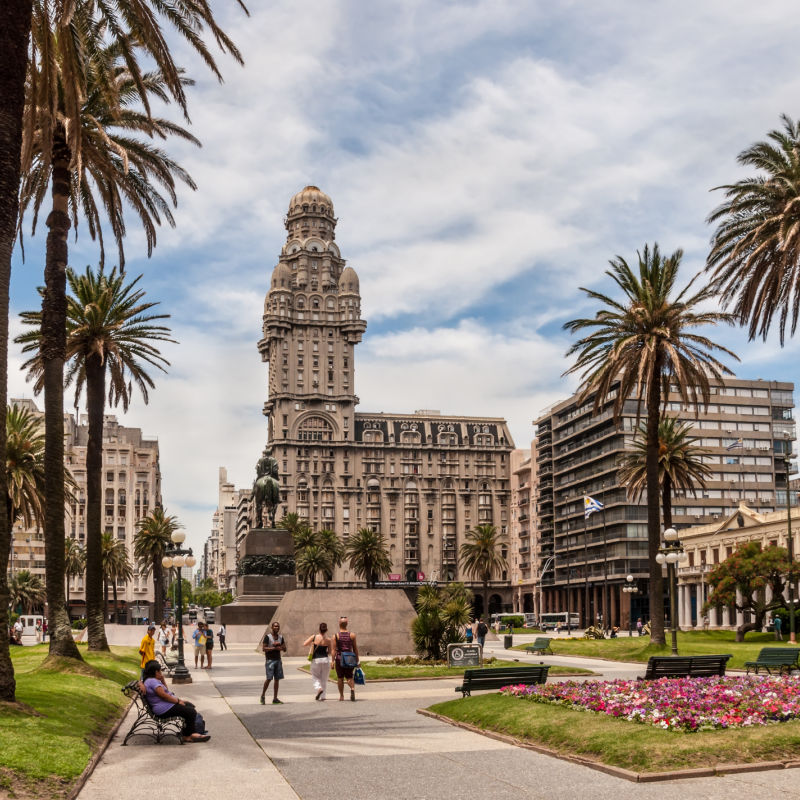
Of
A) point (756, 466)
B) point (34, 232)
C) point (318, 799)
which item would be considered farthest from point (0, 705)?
point (756, 466)

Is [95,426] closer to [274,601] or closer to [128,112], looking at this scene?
[128,112]

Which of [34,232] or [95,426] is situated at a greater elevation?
[34,232]

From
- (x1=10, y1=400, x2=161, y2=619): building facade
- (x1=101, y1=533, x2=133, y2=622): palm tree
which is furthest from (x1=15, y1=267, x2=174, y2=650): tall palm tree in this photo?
(x1=10, y1=400, x2=161, y2=619): building facade

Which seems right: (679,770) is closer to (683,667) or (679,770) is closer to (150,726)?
(150,726)

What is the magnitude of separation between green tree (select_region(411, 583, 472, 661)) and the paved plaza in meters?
13.4

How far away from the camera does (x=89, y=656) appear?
33062 mm

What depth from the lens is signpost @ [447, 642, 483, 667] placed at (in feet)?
102

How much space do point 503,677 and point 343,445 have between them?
138 metres

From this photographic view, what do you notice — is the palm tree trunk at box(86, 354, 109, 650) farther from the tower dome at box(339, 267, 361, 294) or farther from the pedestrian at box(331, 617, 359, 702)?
the tower dome at box(339, 267, 361, 294)

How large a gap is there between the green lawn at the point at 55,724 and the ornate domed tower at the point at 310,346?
5092 inches

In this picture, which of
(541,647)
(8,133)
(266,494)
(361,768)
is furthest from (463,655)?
(266,494)

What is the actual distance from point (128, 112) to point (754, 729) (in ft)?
79.6

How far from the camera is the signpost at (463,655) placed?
31.2 m

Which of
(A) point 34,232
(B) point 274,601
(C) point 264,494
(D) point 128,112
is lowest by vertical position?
(B) point 274,601
